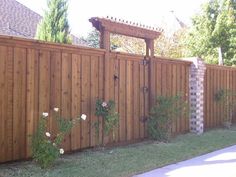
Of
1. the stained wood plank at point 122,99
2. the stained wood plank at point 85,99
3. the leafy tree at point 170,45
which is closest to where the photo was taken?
the stained wood plank at point 85,99

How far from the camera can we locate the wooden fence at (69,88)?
6.93 m

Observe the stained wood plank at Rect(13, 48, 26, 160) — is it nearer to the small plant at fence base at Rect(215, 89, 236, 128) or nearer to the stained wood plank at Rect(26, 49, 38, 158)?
the stained wood plank at Rect(26, 49, 38, 158)

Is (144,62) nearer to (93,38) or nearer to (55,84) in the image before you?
(55,84)

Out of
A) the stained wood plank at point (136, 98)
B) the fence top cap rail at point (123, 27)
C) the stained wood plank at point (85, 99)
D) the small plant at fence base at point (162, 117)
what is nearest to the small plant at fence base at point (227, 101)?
the small plant at fence base at point (162, 117)

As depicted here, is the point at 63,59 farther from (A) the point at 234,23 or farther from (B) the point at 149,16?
(B) the point at 149,16

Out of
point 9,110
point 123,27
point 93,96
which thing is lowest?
point 9,110

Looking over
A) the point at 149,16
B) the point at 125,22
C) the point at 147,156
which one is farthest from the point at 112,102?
the point at 149,16

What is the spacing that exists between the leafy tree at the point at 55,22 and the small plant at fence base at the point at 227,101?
19.0 feet

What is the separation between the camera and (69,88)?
8.05 m

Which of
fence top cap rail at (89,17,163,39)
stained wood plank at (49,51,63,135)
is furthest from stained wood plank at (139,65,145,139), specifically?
stained wood plank at (49,51,63,135)

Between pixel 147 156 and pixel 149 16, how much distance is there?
23.7 m

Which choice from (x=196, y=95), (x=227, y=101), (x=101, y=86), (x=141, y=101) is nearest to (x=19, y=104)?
(x=101, y=86)

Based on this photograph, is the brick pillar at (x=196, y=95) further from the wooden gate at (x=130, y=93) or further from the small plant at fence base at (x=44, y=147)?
the small plant at fence base at (x=44, y=147)

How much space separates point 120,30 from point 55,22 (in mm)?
6970
